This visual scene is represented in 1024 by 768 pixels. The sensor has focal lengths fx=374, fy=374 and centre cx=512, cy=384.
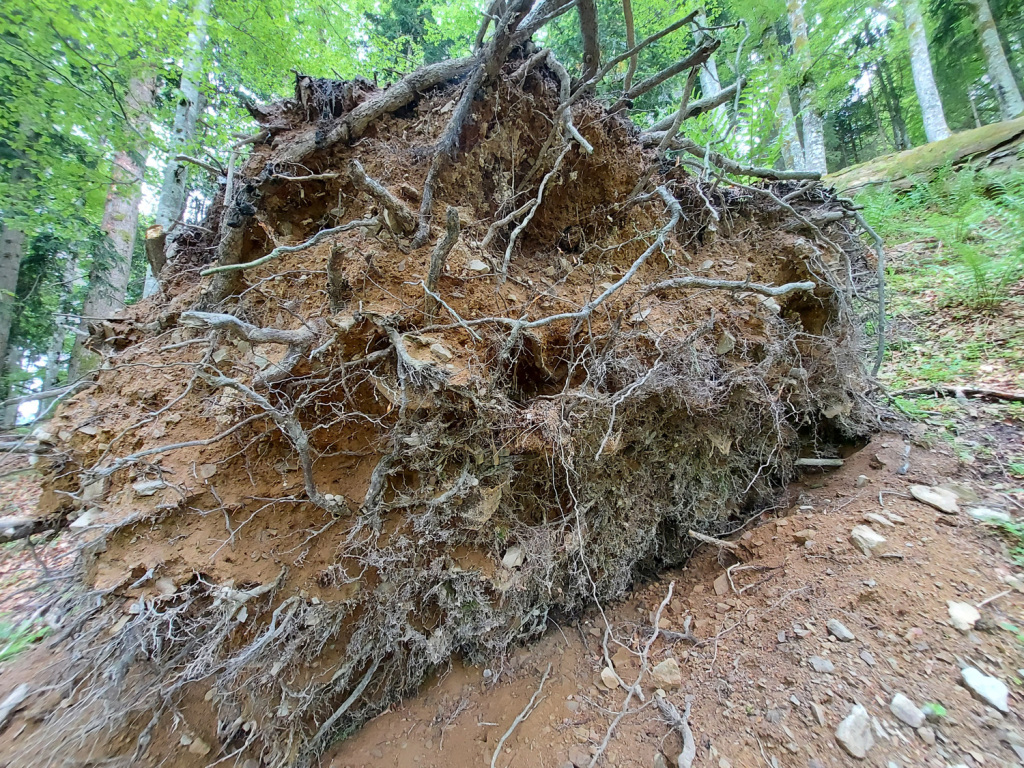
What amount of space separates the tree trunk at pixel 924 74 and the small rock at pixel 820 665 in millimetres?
9468

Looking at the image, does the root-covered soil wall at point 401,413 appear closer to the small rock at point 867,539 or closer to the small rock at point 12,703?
the small rock at point 12,703

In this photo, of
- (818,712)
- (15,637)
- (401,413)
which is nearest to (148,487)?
(15,637)

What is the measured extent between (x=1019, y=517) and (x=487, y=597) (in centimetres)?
229

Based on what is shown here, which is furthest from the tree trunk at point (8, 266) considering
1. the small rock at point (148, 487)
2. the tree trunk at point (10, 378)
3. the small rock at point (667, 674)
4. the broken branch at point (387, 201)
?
the small rock at point (667, 674)

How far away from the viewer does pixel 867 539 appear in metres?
1.67

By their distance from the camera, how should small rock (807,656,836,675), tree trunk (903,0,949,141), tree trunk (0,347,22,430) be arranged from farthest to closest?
tree trunk (903,0,949,141) < tree trunk (0,347,22,430) < small rock (807,656,836,675)

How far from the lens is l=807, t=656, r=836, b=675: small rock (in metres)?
1.34

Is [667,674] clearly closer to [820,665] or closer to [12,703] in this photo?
[820,665]

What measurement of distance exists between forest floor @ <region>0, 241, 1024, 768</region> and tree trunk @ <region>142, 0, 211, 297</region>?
327 cm

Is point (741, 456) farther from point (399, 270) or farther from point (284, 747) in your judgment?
point (284, 747)

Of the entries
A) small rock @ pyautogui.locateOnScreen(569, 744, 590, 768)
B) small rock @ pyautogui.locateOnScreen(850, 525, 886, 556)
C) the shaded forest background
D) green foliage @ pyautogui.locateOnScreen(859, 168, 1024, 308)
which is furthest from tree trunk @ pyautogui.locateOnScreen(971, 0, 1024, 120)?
small rock @ pyautogui.locateOnScreen(569, 744, 590, 768)

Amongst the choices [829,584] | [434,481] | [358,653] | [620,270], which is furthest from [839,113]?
[358,653]

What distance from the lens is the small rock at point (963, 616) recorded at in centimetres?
127

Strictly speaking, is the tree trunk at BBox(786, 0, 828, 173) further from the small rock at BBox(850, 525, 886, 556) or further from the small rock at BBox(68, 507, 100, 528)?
the small rock at BBox(68, 507, 100, 528)
